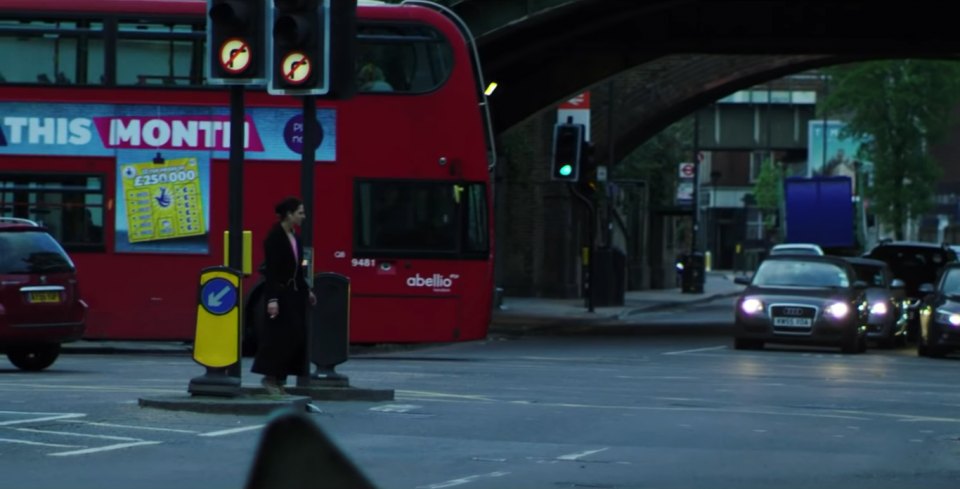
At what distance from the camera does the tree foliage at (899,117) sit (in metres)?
75.6

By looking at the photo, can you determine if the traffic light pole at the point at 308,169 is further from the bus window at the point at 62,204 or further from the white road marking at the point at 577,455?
the bus window at the point at 62,204

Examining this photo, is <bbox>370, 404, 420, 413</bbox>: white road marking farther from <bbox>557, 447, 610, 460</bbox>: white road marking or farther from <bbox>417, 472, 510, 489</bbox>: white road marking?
<bbox>417, 472, 510, 489</bbox>: white road marking

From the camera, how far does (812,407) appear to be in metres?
16.2

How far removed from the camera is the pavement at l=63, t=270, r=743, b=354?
2602 centimetres

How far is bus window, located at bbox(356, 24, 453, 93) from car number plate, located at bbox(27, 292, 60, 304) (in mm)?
6108

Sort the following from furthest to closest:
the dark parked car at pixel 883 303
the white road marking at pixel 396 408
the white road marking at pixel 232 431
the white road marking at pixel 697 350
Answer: the dark parked car at pixel 883 303 → the white road marking at pixel 697 350 → the white road marking at pixel 396 408 → the white road marking at pixel 232 431

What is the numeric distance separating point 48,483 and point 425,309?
14143mm

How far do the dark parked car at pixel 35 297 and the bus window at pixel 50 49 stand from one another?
427 centimetres

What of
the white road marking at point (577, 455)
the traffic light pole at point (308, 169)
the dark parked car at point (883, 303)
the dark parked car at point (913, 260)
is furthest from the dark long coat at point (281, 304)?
the dark parked car at point (913, 260)

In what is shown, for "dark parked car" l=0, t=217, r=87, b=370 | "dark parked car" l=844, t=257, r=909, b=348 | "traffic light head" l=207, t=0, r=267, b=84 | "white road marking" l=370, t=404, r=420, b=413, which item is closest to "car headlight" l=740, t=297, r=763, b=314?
"dark parked car" l=844, t=257, r=909, b=348

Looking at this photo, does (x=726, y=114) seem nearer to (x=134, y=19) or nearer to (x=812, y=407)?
(x=134, y=19)

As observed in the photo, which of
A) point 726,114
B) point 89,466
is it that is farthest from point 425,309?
point 726,114

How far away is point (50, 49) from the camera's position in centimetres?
2367

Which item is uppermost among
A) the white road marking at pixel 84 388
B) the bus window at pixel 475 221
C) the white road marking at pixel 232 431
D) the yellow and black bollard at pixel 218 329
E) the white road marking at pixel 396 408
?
the bus window at pixel 475 221
